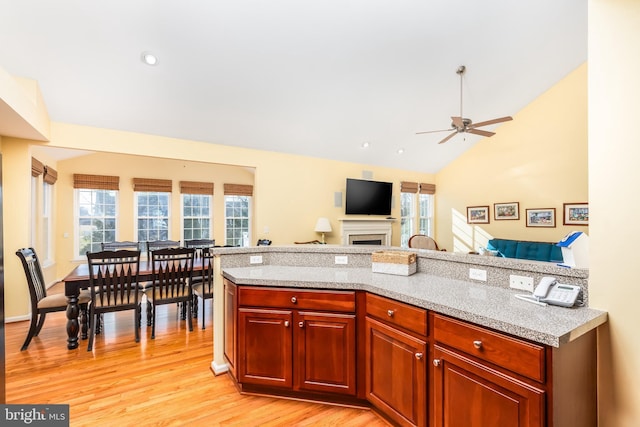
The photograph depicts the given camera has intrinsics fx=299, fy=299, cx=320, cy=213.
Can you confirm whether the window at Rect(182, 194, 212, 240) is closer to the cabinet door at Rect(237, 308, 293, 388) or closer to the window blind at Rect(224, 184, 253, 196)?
the window blind at Rect(224, 184, 253, 196)

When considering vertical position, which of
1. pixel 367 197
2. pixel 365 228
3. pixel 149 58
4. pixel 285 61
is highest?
pixel 285 61

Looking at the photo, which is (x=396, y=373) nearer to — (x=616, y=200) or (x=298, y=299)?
(x=298, y=299)

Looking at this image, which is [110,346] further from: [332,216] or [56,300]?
[332,216]

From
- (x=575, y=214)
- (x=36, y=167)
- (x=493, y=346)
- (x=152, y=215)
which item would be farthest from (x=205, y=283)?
(x=575, y=214)

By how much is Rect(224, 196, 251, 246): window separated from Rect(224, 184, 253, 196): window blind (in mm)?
170

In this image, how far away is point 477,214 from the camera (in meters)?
7.02

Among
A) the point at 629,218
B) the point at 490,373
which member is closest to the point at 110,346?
the point at 490,373

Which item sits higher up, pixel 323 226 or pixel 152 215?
pixel 152 215

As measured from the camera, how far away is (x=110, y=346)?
3047mm

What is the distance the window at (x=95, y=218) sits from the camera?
5961 millimetres

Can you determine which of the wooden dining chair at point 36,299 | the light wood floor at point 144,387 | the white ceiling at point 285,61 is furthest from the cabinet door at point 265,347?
the white ceiling at point 285,61

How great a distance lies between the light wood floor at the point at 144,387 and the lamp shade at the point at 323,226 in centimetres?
298

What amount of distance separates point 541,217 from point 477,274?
16.9 ft

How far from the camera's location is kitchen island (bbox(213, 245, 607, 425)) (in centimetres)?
120
